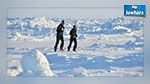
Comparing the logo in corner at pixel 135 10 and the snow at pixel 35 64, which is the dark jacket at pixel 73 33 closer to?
the snow at pixel 35 64

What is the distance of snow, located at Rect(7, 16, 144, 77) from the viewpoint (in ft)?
7.58

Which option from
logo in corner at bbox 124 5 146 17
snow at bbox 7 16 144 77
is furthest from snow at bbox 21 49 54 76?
logo in corner at bbox 124 5 146 17

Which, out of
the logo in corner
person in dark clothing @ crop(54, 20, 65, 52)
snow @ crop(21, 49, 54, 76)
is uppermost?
the logo in corner

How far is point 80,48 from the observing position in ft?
7.61

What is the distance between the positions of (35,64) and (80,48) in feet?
1.15

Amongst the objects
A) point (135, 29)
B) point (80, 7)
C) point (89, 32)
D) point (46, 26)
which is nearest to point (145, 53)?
point (135, 29)

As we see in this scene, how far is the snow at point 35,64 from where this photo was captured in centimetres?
232

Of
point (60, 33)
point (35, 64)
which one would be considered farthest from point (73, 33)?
point (35, 64)

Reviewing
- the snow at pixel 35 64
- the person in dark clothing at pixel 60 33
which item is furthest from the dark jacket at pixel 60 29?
the snow at pixel 35 64

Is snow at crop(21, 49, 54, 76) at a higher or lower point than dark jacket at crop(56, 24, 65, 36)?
lower

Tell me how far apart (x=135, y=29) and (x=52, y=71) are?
68cm

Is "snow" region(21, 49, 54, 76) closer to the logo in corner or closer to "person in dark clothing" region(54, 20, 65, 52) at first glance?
"person in dark clothing" region(54, 20, 65, 52)
